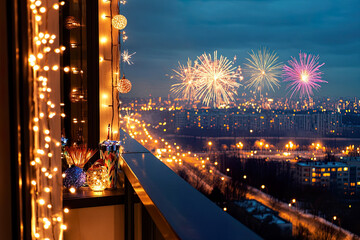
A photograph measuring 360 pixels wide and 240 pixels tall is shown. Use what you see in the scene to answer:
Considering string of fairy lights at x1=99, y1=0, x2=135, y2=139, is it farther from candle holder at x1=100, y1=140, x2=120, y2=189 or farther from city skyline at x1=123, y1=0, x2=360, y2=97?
city skyline at x1=123, y1=0, x2=360, y2=97

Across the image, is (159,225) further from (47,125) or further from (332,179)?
(332,179)

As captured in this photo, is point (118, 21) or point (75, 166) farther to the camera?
point (118, 21)

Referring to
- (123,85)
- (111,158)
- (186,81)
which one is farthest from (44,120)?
(186,81)

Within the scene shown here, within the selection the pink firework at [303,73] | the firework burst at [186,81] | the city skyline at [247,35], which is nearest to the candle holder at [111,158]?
the firework burst at [186,81]

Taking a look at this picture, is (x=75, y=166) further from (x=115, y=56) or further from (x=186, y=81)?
(x=186, y=81)

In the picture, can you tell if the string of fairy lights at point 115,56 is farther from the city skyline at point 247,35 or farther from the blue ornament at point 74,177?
the city skyline at point 247,35
